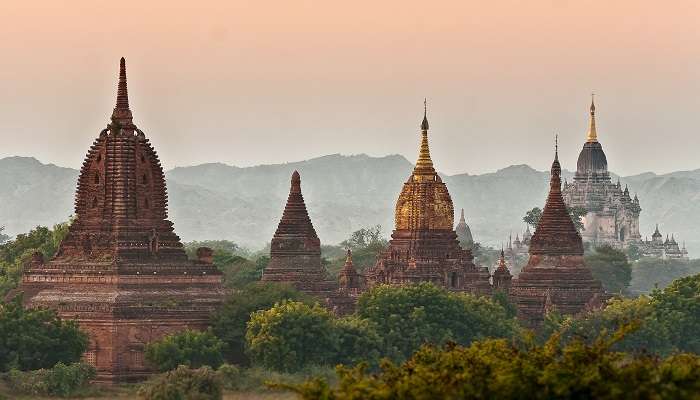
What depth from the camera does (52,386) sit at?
76.4 m

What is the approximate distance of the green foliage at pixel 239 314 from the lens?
284 feet

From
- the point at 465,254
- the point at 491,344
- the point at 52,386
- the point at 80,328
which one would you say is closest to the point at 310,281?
the point at 465,254

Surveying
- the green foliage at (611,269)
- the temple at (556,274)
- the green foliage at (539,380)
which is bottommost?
the green foliage at (539,380)

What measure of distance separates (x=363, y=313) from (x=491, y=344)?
137 ft

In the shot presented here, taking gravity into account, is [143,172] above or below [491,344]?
above

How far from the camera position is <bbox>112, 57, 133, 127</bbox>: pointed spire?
90562 millimetres

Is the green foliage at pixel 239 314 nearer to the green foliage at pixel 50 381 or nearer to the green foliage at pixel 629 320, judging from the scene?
the green foliage at pixel 50 381

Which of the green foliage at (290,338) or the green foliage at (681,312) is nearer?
the green foliage at (290,338)

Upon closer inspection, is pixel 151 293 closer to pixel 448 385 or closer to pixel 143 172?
pixel 143 172

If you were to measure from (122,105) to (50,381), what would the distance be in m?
16.6

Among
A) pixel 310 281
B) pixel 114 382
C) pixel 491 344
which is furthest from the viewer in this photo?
pixel 310 281

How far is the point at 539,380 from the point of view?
46250mm

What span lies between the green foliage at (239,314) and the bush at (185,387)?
12.3 metres

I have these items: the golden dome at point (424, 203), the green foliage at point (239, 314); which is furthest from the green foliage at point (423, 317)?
the golden dome at point (424, 203)
